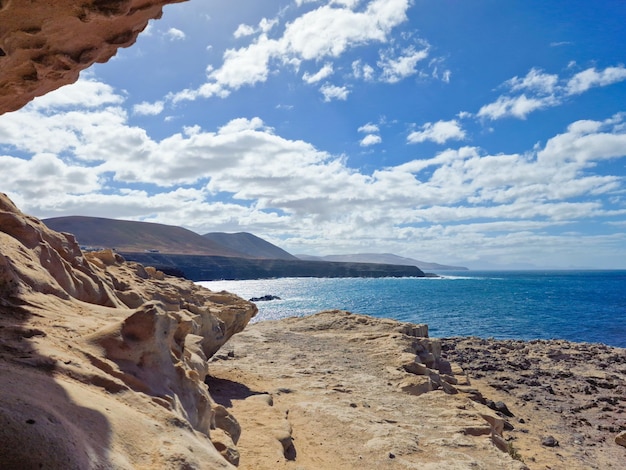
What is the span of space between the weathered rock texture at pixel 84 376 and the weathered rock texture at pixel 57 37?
8.88ft

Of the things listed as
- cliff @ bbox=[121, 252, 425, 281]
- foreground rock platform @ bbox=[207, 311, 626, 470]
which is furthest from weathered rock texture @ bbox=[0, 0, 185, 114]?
cliff @ bbox=[121, 252, 425, 281]

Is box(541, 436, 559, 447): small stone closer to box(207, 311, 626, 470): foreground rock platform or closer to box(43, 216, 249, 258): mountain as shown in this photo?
box(207, 311, 626, 470): foreground rock platform

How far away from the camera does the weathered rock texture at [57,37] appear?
247 inches

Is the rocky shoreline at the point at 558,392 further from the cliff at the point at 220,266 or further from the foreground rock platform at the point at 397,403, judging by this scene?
the cliff at the point at 220,266

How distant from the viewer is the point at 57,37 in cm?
689

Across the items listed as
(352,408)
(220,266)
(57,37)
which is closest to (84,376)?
(57,37)

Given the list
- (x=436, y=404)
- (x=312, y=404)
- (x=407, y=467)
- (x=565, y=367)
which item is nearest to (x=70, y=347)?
(x=407, y=467)

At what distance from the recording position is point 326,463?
9.13 metres

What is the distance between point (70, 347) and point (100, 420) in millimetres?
1846

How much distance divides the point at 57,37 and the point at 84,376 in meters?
5.43

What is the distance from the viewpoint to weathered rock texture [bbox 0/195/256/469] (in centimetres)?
382

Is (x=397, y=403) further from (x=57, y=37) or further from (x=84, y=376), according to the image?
(x=57, y=37)

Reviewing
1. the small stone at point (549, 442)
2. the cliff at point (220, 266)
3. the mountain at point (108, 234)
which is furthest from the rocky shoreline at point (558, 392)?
the mountain at point (108, 234)

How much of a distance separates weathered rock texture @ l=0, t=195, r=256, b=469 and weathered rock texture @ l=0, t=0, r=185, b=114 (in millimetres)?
2706
